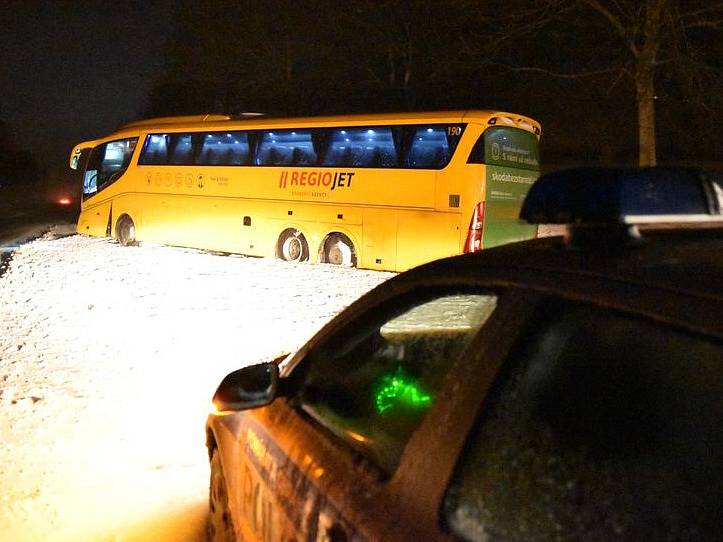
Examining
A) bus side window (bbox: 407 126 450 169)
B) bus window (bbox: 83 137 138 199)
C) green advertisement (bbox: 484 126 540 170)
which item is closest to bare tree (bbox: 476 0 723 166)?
green advertisement (bbox: 484 126 540 170)

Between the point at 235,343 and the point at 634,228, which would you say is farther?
the point at 235,343

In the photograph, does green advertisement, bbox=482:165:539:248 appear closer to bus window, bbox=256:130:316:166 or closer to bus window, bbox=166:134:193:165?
bus window, bbox=256:130:316:166

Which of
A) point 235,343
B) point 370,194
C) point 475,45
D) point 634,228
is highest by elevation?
point 475,45

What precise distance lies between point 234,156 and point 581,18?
9146mm

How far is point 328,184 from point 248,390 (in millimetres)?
11280

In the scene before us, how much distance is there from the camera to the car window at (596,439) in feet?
4.61

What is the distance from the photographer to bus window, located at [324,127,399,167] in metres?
12.8

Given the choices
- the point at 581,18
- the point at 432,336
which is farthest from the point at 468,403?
the point at 581,18

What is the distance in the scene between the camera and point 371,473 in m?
1.91

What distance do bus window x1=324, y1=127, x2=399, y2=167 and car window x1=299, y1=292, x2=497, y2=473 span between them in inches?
386

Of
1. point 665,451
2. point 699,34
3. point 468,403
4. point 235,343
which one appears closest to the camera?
point 665,451

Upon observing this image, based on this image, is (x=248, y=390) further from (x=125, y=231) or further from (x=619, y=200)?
(x=125, y=231)

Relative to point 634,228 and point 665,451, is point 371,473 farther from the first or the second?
point 634,228

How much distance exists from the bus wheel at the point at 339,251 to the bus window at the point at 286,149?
5.25ft
